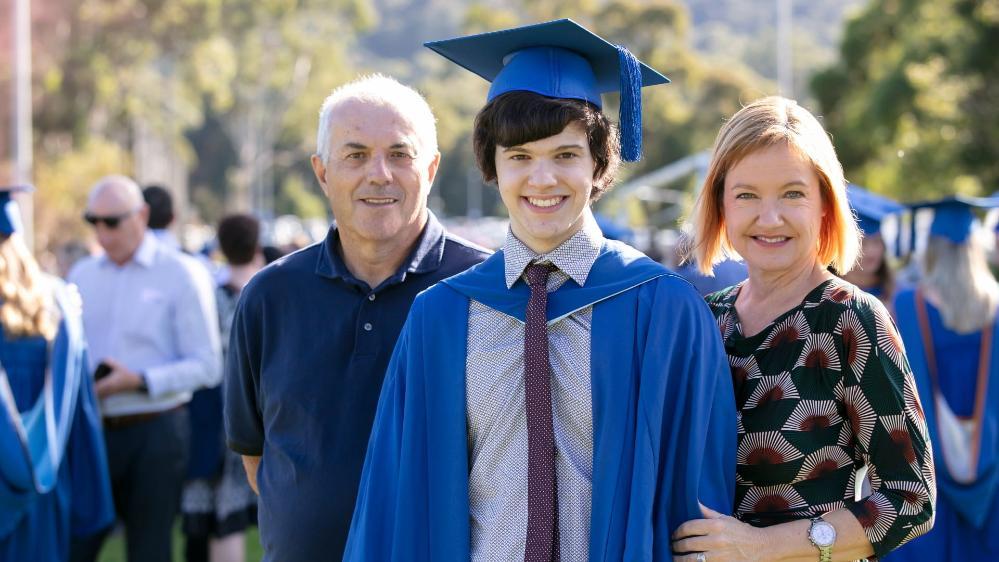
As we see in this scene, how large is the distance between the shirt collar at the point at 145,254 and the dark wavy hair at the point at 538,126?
11.3ft

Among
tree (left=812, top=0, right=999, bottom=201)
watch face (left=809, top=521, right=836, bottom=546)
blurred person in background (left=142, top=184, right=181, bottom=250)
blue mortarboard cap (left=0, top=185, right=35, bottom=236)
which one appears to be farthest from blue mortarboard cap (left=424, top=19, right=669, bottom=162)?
tree (left=812, top=0, right=999, bottom=201)

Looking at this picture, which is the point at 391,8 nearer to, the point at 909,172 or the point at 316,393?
the point at 909,172

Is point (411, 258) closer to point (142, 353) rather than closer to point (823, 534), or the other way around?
point (823, 534)

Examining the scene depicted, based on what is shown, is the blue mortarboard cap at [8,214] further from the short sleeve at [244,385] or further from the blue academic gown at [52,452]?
the short sleeve at [244,385]

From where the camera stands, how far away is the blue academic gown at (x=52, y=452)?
5.06 meters

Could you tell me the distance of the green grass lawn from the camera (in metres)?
7.54

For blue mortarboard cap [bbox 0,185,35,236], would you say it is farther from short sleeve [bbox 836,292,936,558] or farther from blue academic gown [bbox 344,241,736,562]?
short sleeve [bbox 836,292,936,558]

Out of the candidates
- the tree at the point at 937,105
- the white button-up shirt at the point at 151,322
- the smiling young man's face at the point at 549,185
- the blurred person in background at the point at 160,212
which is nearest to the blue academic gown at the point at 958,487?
the smiling young man's face at the point at 549,185

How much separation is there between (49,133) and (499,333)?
31.1m

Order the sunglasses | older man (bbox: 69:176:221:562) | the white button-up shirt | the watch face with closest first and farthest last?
the watch face < older man (bbox: 69:176:221:562) < the white button-up shirt < the sunglasses

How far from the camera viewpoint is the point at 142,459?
5.59 meters

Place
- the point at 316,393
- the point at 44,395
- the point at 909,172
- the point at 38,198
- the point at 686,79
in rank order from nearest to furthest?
1. the point at 316,393
2. the point at 44,395
3. the point at 909,172
4. the point at 38,198
5. the point at 686,79

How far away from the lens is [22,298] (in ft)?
16.9

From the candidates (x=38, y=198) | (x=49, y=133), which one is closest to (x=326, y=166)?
(x=38, y=198)
